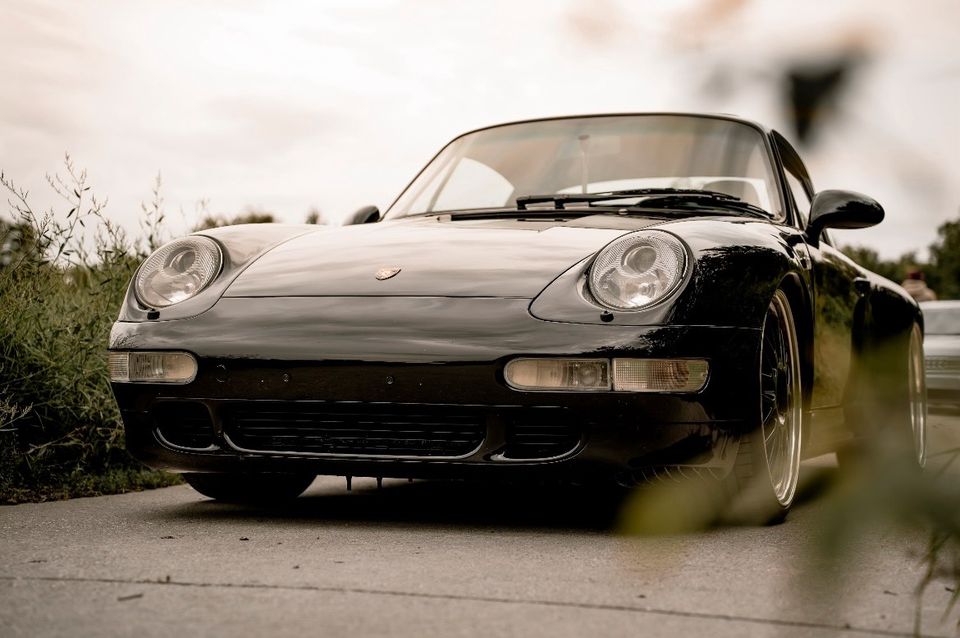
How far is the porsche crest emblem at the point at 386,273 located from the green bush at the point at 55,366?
1449mm

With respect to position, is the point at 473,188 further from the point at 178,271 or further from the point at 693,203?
the point at 178,271

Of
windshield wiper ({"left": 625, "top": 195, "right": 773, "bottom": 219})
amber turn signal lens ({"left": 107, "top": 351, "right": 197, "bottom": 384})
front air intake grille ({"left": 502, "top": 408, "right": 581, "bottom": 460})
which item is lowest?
front air intake grille ({"left": 502, "top": 408, "right": 581, "bottom": 460})

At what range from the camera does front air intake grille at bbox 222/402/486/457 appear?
3201 millimetres

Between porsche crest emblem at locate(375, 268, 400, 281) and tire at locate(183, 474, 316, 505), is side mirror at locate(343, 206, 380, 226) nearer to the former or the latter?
tire at locate(183, 474, 316, 505)

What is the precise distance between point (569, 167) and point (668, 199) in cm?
59

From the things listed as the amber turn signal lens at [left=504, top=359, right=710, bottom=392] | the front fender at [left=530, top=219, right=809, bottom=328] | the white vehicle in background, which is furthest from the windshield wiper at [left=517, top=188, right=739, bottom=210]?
the white vehicle in background

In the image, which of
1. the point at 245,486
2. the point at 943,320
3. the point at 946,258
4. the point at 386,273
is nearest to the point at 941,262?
the point at 946,258

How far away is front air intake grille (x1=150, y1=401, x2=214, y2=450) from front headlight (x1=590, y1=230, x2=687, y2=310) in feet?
3.89

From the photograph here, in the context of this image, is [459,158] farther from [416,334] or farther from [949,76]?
[949,76]

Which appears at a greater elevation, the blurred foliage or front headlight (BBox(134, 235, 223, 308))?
front headlight (BBox(134, 235, 223, 308))

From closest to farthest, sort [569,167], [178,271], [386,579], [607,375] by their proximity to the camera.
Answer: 1. [386,579]
2. [607,375]
3. [178,271]
4. [569,167]

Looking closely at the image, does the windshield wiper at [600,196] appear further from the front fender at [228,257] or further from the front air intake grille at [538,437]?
the front air intake grille at [538,437]

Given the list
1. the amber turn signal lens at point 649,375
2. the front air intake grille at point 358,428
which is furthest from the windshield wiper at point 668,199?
the front air intake grille at point 358,428

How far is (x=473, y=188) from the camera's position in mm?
4703
